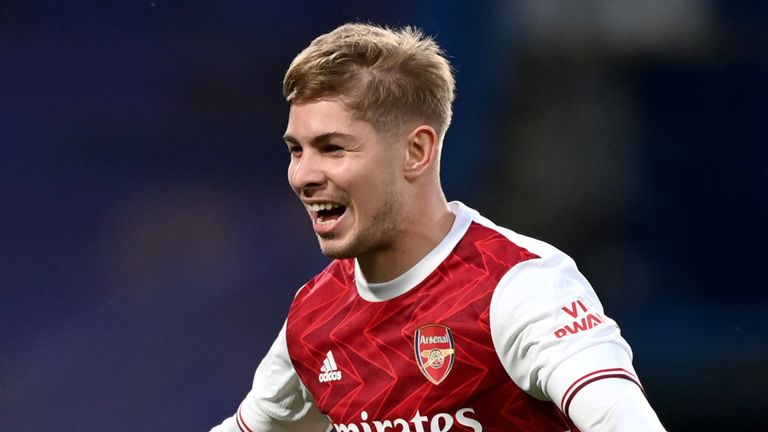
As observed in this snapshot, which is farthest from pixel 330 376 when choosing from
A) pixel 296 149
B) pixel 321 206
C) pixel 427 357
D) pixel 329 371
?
pixel 296 149

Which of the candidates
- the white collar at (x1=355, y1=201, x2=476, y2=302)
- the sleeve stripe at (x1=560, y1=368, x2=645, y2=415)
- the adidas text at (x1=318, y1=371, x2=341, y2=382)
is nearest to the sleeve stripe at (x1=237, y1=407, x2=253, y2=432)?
the adidas text at (x1=318, y1=371, x2=341, y2=382)

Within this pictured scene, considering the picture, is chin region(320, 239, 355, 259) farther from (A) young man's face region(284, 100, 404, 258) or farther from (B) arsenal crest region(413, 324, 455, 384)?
(B) arsenal crest region(413, 324, 455, 384)

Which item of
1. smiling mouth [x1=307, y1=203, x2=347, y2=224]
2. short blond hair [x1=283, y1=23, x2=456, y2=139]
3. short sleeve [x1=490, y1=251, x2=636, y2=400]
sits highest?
short blond hair [x1=283, y1=23, x2=456, y2=139]

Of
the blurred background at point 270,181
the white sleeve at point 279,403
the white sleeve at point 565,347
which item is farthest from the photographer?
the blurred background at point 270,181

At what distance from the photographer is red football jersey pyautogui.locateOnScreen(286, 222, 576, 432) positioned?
226 cm

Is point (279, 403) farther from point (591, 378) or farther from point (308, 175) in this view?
point (591, 378)

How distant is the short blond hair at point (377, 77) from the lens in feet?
7.73

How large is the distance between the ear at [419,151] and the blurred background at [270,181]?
6.79 ft

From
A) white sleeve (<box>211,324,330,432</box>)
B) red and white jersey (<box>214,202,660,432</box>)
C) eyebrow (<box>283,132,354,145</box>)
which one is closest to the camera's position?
red and white jersey (<box>214,202,660,432</box>)

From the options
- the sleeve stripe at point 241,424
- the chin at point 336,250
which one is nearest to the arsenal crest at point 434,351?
the chin at point 336,250

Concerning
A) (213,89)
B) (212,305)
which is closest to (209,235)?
(212,305)

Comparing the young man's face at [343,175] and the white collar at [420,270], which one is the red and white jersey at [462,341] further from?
the young man's face at [343,175]

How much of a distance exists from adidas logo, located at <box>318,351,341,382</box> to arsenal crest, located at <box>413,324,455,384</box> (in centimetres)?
22

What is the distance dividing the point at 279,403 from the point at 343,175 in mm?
691
